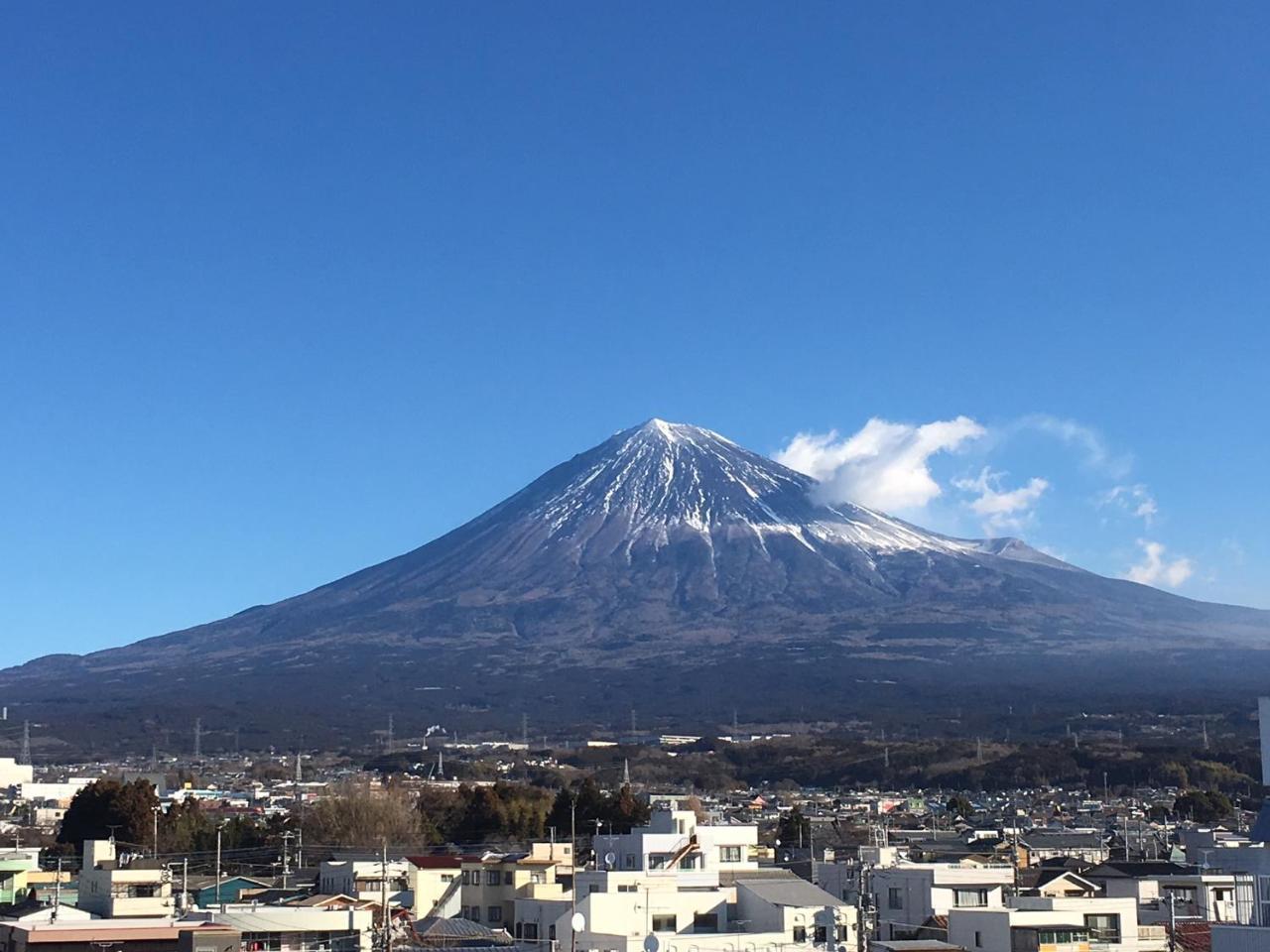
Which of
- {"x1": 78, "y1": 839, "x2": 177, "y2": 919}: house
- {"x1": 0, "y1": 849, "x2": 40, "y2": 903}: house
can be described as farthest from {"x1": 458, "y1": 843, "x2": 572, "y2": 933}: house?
{"x1": 0, "y1": 849, "x2": 40, "y2": 903}: house

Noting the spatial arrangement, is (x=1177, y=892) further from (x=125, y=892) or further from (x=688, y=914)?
(x=125, y=892)

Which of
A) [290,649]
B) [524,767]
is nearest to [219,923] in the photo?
[524,767]

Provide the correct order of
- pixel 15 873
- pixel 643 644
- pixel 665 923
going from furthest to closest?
pixel 643 644 → pixel 15 873 → pixel 665 923

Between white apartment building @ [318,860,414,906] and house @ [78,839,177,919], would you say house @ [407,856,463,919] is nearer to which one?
white apartment building @ [318,860,414,906]

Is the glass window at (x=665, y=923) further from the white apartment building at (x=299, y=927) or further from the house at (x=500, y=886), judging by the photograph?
the white apartment building at (x=299, y=927)

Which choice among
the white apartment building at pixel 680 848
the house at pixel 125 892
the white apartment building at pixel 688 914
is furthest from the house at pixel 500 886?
the house at pixel 125 892

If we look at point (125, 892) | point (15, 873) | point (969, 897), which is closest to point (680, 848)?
point (969, 897)
